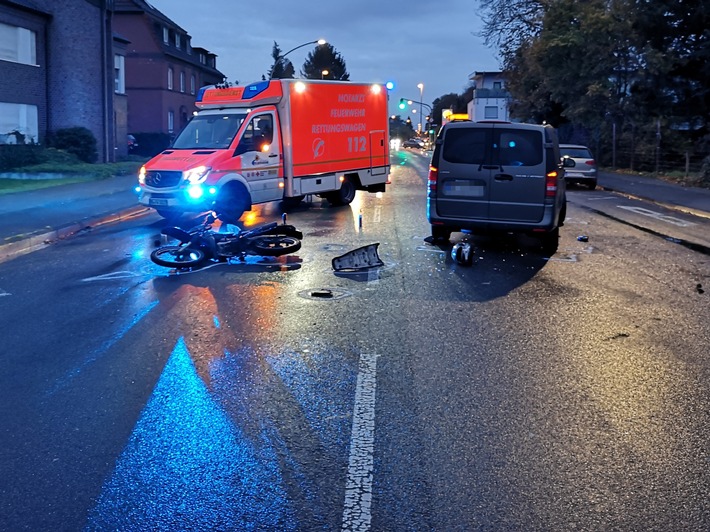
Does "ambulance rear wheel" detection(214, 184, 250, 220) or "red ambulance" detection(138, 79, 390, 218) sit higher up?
"red ambulance" detection(138, 79, 390, 218)

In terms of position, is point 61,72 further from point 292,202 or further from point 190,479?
point 190,479

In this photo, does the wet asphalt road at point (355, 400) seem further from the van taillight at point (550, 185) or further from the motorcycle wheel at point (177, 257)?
the van taillight at point (550, 185)

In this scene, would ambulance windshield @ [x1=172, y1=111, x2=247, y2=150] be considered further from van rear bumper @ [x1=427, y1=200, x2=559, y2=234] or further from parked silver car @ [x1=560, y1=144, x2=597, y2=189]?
parked silver car @ [x1=560, y1=144, x2=597, y2=189]

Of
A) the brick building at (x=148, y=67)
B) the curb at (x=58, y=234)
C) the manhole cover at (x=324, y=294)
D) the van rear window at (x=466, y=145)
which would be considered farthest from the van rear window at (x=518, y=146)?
the brick building at (x=148, y=67)

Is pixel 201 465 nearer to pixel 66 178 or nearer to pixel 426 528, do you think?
pixel 426 528

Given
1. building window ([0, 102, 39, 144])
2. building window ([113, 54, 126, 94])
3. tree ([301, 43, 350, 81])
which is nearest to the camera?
building window ([0, 102, 39, 144])

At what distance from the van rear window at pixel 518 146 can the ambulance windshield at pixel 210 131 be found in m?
6.32

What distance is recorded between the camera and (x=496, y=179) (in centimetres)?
1143

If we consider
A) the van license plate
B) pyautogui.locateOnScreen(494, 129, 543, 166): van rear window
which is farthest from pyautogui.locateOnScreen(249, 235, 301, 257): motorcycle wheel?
pyautogui.locateOnScreen(494, 129, 543, 166): van rear window

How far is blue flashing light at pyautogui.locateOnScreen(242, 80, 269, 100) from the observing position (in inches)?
658

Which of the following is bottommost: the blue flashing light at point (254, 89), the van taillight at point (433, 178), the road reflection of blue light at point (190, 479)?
the road reflection of blue light at point (190, 479)

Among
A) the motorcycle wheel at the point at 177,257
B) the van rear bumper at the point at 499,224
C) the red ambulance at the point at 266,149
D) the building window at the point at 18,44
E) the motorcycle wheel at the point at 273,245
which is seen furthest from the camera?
the building window at the point at 18,44

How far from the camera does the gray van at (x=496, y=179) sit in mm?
11281

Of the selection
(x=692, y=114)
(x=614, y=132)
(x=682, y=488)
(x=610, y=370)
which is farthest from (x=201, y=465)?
(x=614, y=132)
